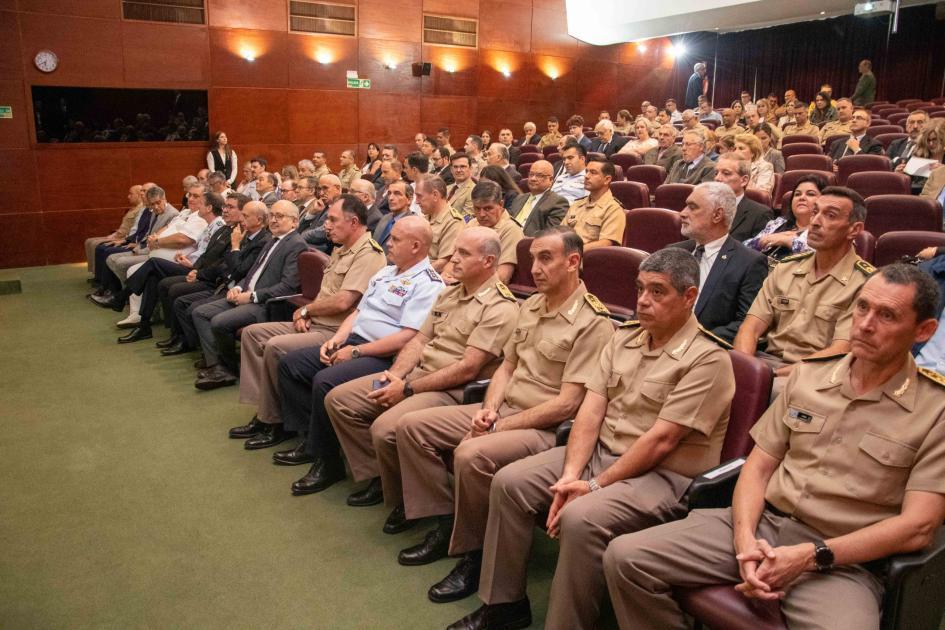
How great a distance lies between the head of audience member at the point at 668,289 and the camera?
2.19 m

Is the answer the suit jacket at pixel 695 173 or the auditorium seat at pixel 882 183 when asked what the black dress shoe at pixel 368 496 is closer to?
the suit jacket at pixel 695 173

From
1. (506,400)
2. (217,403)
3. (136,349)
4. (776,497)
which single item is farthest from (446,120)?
(776,497)

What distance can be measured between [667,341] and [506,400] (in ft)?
2.39

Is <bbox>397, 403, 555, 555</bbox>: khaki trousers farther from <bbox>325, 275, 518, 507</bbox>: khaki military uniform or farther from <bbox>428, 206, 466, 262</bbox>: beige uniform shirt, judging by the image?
<bbox>428, 206, 466, 262</bbox>: beige uniform shirt

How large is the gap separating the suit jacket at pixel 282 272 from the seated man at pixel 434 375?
152cm

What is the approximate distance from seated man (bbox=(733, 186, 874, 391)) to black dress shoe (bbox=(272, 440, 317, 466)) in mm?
2011

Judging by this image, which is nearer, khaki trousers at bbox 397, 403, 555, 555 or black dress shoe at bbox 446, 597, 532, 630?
black dress shoe at bbox 446, 597, 532, 630

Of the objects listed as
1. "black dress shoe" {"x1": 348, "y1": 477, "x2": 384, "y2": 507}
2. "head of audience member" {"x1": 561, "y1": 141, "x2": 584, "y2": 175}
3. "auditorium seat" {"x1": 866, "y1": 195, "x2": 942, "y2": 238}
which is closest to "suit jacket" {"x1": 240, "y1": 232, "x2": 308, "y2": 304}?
"black dress shoe" {"x1": 348, "y1": 477, "x2": 384, "y2": 507}

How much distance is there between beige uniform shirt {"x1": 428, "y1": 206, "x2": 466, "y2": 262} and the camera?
15.6 feet

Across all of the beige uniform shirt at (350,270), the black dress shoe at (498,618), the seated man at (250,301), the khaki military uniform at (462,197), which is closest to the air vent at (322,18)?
the khaki military uniform at (462,197)

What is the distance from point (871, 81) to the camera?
1119 cm

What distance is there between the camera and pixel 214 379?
456cm

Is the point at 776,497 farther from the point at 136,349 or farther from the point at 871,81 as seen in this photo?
the point at 871,81

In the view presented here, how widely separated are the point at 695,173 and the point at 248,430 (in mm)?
4066
